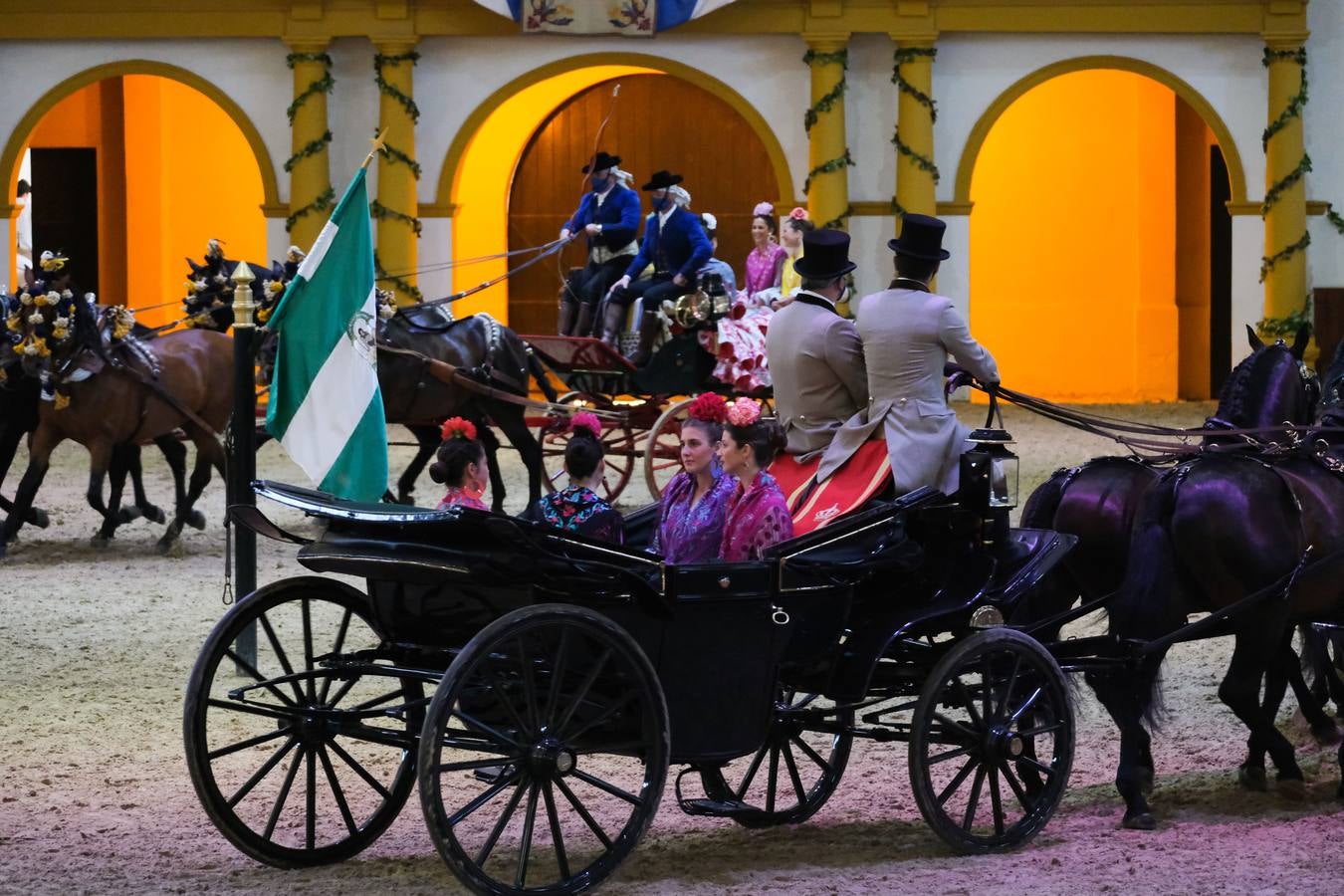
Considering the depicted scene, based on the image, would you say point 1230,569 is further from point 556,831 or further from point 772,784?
point 556,831

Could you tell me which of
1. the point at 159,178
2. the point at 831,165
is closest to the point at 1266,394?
the point at 831,165

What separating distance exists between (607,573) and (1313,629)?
3251mm

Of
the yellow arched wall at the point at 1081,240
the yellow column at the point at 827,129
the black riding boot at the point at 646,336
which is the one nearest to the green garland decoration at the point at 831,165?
the yellow column at the point at 827,129

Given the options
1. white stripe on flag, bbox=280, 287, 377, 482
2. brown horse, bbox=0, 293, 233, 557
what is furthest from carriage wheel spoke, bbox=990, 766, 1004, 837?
brown horse, bbox=0, 293, 233, 557

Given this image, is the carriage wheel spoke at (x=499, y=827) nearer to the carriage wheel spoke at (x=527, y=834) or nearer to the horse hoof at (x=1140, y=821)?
the carriage wheel spoke at (x=527, y=834)

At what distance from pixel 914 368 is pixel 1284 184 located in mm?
14360

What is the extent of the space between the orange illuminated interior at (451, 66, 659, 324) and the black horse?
46.3 feet

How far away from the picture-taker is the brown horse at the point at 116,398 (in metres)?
11.0

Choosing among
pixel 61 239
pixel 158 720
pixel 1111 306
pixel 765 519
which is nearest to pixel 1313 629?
pixel 765 519

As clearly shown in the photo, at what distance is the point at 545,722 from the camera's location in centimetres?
484

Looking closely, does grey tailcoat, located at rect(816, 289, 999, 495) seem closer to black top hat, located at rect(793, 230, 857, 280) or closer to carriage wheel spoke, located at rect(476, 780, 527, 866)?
Result: black top hat, located at rect(793, 230, 857, 280)

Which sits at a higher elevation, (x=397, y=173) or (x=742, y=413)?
(x=397, y=173)

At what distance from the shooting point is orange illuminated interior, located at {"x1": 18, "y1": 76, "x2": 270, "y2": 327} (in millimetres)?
22250

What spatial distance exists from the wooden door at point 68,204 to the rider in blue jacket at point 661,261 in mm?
11304
